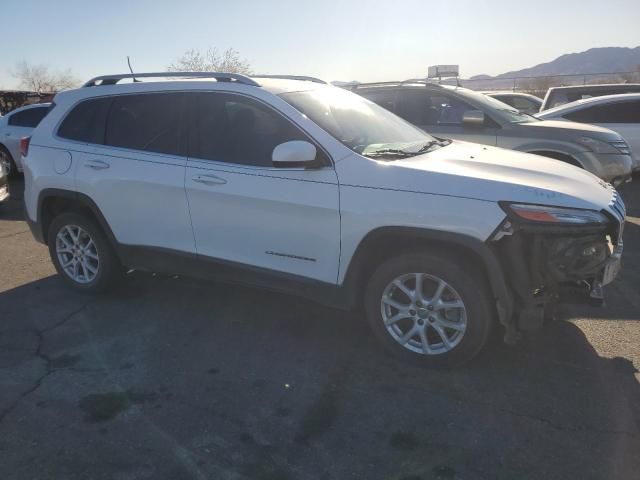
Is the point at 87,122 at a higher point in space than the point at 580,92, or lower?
higher

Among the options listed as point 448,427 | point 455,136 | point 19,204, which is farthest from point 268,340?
point 19,204

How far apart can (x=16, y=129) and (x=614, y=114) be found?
11.5m

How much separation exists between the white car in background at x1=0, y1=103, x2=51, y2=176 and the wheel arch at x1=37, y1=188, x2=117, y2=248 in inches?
289

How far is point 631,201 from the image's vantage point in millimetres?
8461

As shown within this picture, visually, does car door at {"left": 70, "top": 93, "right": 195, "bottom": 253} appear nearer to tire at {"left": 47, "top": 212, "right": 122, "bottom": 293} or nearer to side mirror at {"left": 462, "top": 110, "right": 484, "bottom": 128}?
tire at {"left": 47, "top": 212, "right": 122, "bottom": 293}

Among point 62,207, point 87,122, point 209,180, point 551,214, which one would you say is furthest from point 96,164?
point 551,214

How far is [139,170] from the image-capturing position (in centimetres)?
436

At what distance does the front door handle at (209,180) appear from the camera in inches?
156

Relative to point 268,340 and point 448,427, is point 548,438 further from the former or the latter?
point 268,340

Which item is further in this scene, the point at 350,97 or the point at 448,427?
the point at 350,97

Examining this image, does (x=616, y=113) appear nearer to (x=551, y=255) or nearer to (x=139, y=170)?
(x=551, y=255)

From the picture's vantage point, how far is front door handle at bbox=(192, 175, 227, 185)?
3.97 meters

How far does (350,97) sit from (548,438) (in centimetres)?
293

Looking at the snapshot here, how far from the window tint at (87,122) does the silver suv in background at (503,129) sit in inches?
165
